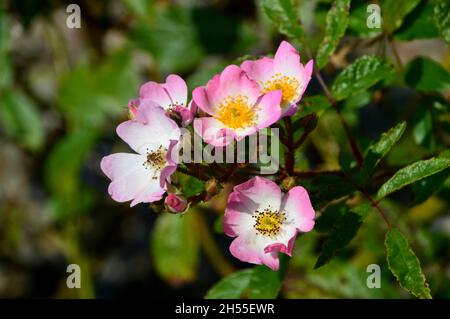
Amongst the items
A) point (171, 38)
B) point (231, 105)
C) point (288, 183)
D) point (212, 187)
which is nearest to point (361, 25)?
point (231, 105)

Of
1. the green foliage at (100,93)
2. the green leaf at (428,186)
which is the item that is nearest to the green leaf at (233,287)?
the green leaf at (428,186)

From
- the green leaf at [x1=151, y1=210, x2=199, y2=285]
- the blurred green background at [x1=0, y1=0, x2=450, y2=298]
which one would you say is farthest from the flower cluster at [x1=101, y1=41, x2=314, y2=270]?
the green leaf at [x1=151, y1=210, x2=199, y2=285]

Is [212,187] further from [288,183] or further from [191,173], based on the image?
[288,183]

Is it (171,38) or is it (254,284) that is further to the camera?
(171,38)

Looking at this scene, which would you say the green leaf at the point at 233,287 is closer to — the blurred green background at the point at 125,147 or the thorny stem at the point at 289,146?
the blurred green background at the point at 125,147

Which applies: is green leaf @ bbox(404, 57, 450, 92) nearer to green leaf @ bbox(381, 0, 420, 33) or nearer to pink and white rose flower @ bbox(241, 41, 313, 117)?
green leaf @ bbox(381, 0, 420, 33)

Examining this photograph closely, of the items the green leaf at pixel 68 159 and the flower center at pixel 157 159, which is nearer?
the flower center at pixel 157 159

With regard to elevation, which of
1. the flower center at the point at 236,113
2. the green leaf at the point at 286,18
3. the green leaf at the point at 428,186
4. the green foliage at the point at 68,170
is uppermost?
the green foliage at the point at 68,170
